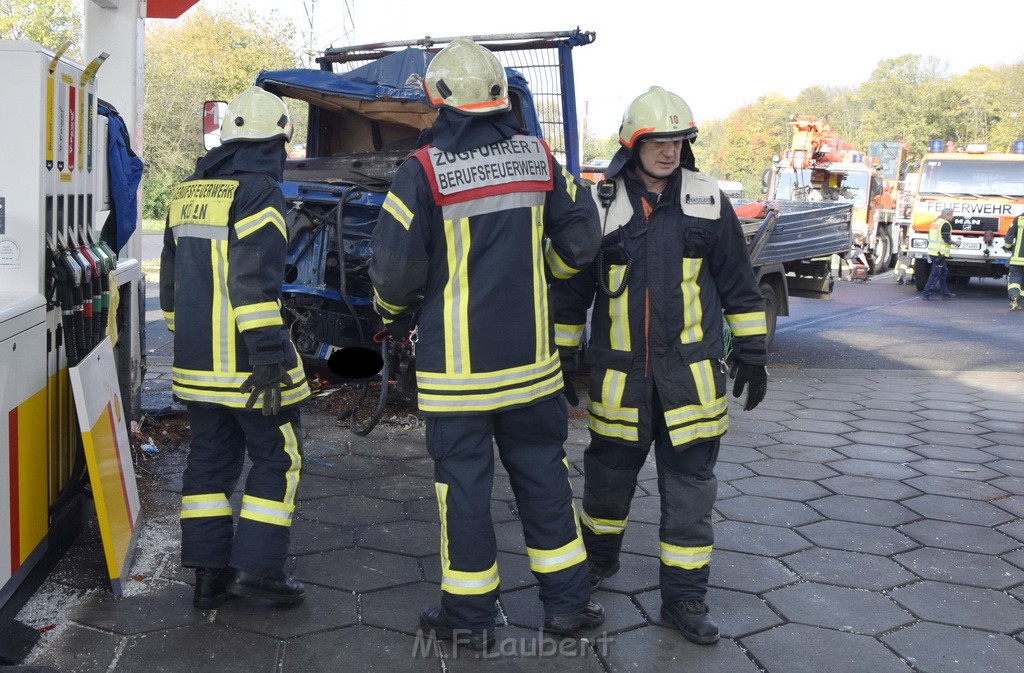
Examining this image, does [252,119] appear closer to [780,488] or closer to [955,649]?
[955,649]

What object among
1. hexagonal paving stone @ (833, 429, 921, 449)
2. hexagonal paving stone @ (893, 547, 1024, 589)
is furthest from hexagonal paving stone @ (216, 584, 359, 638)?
hexagonal paving stone @ (833, 429, 921, 449)

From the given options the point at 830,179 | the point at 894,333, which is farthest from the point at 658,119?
the point at 830,179

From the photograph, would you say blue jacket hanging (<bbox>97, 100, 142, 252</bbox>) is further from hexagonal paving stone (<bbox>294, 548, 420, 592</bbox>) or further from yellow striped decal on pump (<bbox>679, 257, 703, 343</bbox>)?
yellow striped decal on pump (<bbox>679, 257, 703, 343</bbox>)

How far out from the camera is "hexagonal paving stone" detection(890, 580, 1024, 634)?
354 cm

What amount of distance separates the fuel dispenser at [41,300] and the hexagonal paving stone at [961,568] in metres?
3.34

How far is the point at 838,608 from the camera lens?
3609mm

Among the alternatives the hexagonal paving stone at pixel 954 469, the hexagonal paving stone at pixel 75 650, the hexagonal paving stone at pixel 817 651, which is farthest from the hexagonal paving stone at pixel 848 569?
the hexagonal paving stone at pixel 75 650

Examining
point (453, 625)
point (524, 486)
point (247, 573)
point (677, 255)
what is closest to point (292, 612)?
point (247, 573)

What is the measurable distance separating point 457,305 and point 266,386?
739 mm

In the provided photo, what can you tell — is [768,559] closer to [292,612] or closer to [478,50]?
[292,612]

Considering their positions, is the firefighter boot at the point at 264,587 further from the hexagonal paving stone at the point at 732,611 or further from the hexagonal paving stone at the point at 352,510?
the hexagonal paving stone at the point at 732,611

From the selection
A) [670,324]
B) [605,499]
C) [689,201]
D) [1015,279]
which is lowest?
[605,499]

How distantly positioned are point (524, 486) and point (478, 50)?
4.69ft

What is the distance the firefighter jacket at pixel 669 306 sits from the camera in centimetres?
338
